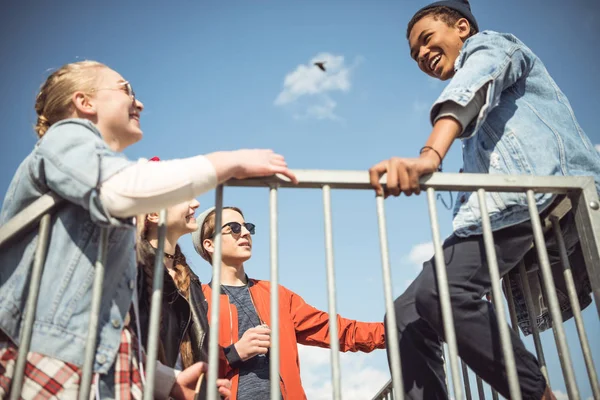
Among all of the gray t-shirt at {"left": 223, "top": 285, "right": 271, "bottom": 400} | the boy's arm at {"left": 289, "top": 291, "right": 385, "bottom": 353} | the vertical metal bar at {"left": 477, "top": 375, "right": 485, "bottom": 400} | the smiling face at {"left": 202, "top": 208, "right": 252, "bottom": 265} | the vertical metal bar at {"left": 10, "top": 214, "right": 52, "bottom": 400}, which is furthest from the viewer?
the smiling face at {"left": 202, "top": 208, "right": 252, "bottom": 265}

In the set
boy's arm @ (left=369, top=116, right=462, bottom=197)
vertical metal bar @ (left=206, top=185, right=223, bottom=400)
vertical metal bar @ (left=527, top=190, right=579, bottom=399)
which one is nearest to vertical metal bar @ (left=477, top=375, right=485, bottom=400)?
vertical metal bar @ (left=527, top=190, right=579, bottom=399)

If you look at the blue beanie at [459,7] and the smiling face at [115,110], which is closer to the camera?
the smiling face at [115,110]

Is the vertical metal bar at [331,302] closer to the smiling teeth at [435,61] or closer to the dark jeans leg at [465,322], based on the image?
the dark jeans leg at [465,322]

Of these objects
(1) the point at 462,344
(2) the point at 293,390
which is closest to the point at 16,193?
(1) the point at 462,344

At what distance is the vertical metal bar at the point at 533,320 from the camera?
204cm

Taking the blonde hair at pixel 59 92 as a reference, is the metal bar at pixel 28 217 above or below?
below

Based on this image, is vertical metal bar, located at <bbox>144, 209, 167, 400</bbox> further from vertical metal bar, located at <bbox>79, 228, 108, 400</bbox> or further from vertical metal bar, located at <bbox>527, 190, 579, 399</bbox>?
vertical metal bar, located at <bbox>527, 190, 579, 399</bbox>

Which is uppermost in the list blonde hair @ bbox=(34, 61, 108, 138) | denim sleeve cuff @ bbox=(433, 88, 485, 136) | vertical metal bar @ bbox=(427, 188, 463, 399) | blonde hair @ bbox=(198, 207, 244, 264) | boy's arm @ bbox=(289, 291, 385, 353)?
blonde hair @ bbox=(198, 207, 244, 264)

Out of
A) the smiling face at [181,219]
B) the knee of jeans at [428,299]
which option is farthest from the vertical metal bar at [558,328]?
the smiling face at [181,219]

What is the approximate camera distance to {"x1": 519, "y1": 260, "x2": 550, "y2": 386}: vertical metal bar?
2.04m

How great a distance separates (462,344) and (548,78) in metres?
1.26

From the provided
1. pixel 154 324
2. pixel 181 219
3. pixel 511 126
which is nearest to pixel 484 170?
pixel 511 126

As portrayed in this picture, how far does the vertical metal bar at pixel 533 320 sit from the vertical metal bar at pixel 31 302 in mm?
1763

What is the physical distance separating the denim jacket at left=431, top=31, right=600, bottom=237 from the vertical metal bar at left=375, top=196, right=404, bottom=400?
517mm
